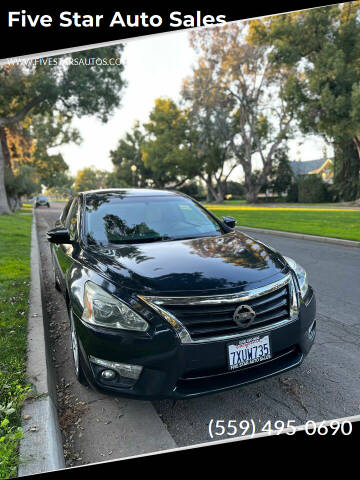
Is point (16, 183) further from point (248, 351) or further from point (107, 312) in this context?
point (248, 351)

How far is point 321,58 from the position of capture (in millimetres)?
23297

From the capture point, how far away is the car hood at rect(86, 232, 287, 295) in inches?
99.1

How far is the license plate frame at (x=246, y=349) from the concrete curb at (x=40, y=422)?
119 centimetres

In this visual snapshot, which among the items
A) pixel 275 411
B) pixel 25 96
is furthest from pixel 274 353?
pixel 25 96

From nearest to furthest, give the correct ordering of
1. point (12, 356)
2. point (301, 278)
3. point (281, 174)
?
1. point (301, 278)
2. point (12, 356)
3. point (281, 174)

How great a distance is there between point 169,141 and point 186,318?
46.6 meters

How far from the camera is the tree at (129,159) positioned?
6388 cm

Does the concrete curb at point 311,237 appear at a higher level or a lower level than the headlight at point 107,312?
lower

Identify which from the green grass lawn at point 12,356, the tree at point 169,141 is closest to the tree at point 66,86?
the green grass lawn at point 12,356

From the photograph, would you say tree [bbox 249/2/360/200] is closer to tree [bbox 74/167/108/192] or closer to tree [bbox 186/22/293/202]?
tree [bbox 186/22/293/202]

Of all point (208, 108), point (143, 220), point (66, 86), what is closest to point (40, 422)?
point (143, 220)

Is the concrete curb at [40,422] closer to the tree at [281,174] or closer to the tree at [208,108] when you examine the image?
the tree at [208,108]

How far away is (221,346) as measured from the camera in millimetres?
2367

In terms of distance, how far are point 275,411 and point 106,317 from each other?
1403mm
